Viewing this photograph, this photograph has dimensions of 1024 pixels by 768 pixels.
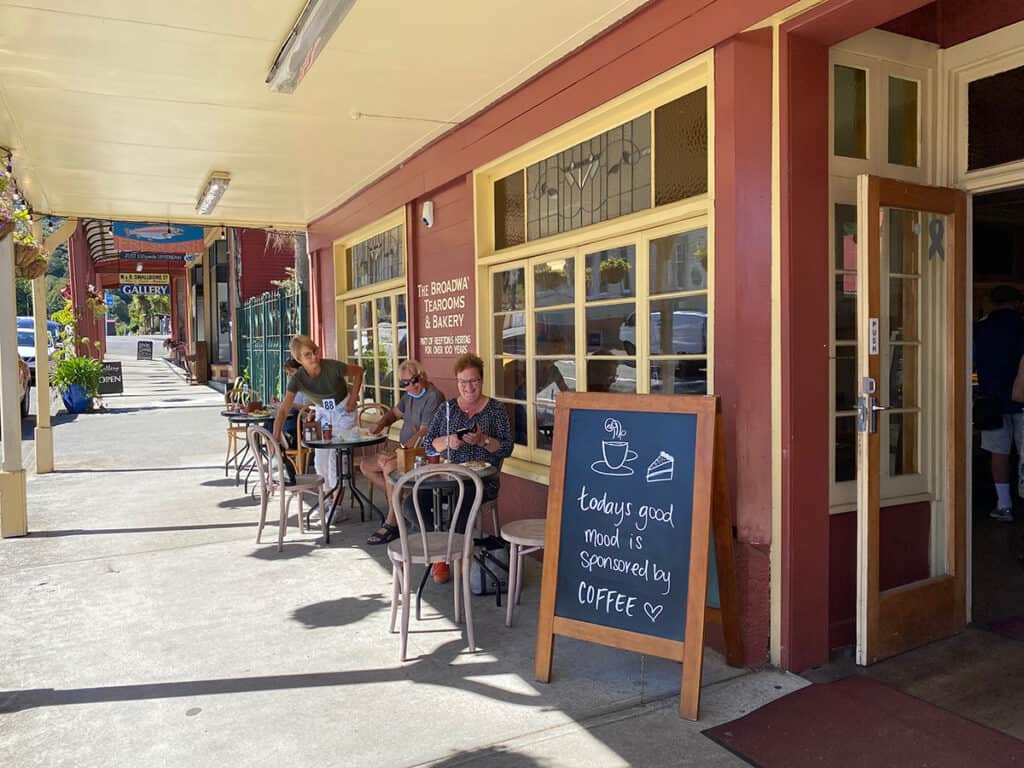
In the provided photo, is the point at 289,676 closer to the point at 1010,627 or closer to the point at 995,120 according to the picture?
the point at 1010,627

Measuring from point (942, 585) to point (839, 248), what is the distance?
1.60 m

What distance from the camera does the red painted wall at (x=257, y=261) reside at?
18828 mm

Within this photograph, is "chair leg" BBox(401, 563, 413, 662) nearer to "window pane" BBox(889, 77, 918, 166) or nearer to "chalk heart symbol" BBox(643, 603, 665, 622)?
"chalk heart symbol" BBox(643, 603, 665, 622)

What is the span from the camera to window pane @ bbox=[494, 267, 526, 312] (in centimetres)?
520

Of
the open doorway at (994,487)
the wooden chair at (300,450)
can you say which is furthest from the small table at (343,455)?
the open doorway at (994,487)

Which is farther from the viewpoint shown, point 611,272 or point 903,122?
point 611,272

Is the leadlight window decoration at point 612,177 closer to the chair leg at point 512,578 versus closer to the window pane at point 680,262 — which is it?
the window pane at point 680,262

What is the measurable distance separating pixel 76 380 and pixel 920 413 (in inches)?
557

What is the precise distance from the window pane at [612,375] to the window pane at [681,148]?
2.90ft

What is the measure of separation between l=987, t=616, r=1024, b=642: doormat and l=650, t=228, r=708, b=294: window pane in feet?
6.85

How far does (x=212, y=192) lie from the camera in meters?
7.46

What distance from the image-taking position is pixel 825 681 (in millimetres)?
3078

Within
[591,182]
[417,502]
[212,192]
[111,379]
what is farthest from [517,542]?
[111,379]

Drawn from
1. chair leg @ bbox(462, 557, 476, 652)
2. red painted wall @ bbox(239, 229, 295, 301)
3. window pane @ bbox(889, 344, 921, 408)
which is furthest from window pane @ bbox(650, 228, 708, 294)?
red painted wall @ bbox(239, 229, 295, 301)
